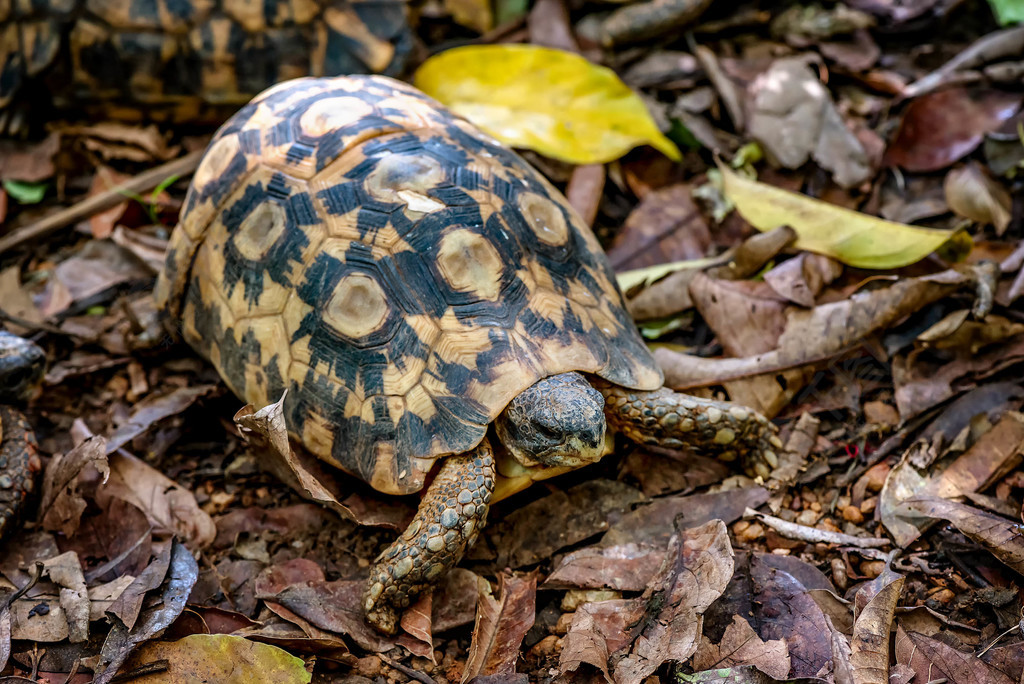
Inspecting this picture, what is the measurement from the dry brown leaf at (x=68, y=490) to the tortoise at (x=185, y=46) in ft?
7.46

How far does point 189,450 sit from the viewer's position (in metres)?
3.27

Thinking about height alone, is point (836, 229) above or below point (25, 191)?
above

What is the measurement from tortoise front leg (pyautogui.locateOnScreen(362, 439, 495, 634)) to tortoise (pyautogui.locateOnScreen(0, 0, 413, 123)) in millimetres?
2599

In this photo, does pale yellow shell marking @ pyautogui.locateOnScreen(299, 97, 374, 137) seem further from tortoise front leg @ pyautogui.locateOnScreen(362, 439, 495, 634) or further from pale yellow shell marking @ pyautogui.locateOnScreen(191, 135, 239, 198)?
tortoise front leg @ pyautogui.locateOnScreen(362, 439, 495, 634)

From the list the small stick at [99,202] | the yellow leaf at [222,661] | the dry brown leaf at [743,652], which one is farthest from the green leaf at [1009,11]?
the yellow leaf at [222,661]

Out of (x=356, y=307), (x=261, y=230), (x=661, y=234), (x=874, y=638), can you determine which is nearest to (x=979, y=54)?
(x=661, y=234)

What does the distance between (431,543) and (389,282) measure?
2.77 ft

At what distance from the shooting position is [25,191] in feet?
14.0

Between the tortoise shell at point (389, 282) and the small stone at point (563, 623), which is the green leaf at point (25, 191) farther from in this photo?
the small stone at point (563, 623)

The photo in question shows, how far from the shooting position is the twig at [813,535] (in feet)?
8.71

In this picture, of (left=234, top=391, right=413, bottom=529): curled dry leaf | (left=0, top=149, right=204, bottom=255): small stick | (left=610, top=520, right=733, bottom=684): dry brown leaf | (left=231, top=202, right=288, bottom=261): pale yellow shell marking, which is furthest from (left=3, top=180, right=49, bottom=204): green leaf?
(left=610, top=520, right=733, bottom=684): dry brown leaf

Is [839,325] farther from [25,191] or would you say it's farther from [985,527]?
[25,191]

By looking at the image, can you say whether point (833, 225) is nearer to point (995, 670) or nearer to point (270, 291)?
point (995, 670)

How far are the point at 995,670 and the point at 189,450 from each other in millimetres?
2789
